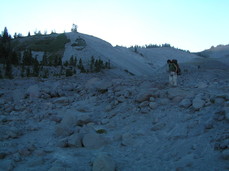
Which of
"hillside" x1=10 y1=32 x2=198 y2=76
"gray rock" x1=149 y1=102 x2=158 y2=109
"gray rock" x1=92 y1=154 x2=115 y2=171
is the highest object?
"hillside" x1=10 y1=32 x2=198 y2=76

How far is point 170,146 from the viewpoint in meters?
5.32

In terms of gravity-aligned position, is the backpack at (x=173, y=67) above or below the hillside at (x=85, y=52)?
below

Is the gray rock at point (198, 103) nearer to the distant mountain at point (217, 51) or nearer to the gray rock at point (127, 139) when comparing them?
the gray rock at point (127, 139)

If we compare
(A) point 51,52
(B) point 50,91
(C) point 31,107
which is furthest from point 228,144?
(A) point 51,52

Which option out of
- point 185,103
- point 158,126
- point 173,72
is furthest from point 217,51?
point 158,126

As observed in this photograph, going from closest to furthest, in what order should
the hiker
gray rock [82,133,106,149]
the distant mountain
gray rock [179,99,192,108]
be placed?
gray rock [82,133,106,149] < gray rock [179,99,192,108] < the hiker < the distant mountain

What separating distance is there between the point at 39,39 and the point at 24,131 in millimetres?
44002

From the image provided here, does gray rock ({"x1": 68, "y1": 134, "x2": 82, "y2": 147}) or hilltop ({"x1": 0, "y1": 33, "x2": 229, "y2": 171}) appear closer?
hilltop ({"x1": 0, "y1": 33, "x2": 229, "y2": 171})

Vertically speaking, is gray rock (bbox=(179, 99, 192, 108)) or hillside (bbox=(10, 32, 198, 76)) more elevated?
hillside (bbox=(10, 32, 198, 76))

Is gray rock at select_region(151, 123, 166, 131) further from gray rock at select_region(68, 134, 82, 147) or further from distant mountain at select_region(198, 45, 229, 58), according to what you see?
distant mountain at select_region(198, 45, 229, 58)

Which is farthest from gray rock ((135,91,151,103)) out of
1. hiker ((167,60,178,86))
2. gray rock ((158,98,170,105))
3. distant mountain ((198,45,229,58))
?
distant mountain ((198,45,229,58))

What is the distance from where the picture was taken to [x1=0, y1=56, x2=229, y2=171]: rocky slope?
4.74 metres

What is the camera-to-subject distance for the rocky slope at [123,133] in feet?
15.6

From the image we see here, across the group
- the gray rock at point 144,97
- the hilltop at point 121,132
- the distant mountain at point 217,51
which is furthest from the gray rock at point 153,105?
the distant mountain at point 217,51
